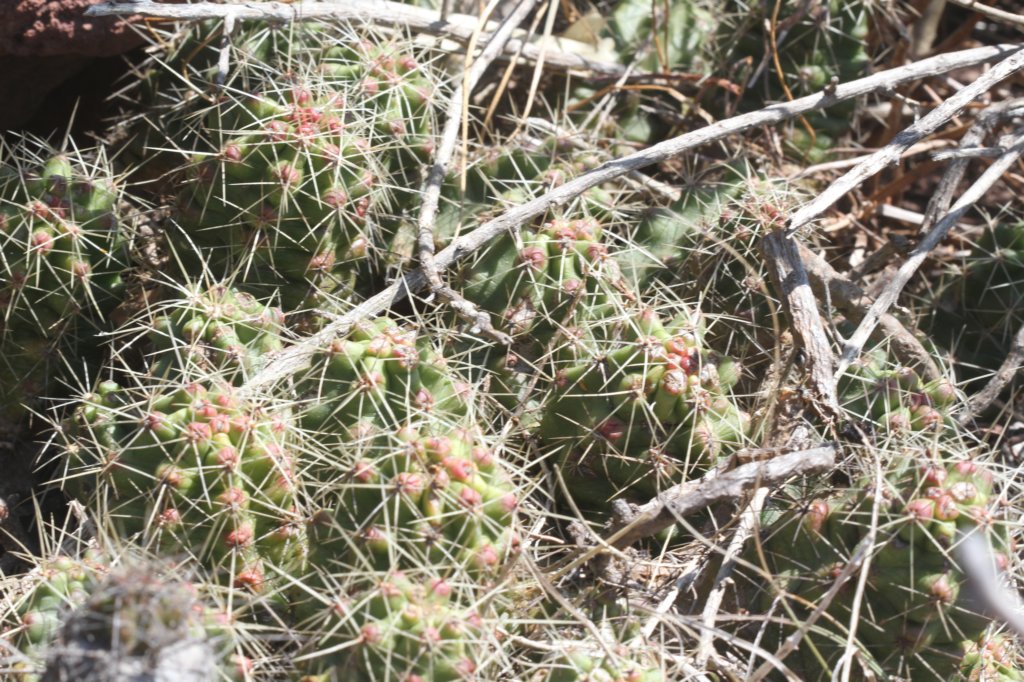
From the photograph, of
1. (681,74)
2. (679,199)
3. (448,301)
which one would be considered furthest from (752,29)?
(448,301)

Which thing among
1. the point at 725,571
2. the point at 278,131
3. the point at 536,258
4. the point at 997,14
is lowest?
the point at 725,571

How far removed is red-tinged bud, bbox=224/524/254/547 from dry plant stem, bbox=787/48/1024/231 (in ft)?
5.20

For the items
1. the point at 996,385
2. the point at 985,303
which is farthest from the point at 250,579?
the point at 985,303

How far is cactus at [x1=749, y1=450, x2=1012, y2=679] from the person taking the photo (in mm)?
2135

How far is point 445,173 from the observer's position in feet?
9.77

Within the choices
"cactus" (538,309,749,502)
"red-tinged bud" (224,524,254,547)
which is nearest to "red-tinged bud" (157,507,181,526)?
"red-tinged bud" (224,524,254,547)

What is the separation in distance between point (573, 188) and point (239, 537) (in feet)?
4.36

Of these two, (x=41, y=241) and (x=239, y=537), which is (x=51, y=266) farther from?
(x=239, y=537)

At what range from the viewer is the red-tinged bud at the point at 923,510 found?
213 centimetres

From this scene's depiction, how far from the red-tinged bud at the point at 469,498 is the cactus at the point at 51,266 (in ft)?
4.05

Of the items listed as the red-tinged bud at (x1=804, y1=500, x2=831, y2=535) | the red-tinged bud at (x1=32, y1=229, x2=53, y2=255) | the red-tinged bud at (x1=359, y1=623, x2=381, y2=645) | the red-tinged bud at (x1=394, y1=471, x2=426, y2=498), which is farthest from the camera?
the red-tinged bud at (x1=32, y1=229, x2=53, y2=255)

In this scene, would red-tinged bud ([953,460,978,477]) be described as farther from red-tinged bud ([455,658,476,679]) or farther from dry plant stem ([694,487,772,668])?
red-tinged bud ([455,658,476,679])

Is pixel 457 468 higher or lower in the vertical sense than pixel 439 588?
higher

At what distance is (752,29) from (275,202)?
2.02 m
